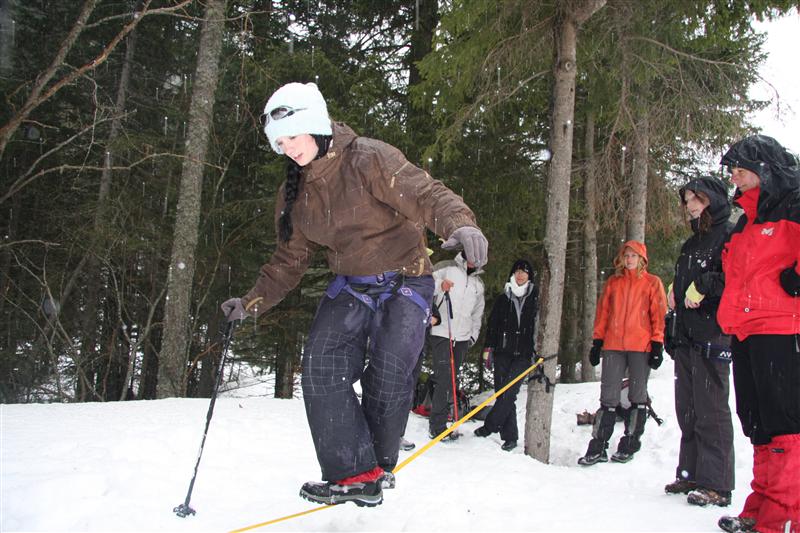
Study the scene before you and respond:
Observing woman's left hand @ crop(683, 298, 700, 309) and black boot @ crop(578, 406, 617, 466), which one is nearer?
woman's left hand @ crop(683, 298, 700, 309)

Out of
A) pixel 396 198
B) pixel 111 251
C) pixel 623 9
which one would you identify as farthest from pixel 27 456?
pixel 111 251

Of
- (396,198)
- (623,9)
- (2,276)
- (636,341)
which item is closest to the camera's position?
(396,198)

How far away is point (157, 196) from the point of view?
42.9ft

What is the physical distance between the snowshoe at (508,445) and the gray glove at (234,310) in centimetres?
403

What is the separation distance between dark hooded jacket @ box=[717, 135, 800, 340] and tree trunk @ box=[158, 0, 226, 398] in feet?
24.4

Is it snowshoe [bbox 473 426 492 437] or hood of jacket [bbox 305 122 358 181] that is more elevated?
hood of jacket [bbox 305 122 358 181]

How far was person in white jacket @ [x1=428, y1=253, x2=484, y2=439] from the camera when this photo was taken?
6.56 m

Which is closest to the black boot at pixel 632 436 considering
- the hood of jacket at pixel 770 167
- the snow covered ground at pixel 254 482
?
the snow covered ground at pixel 254 482

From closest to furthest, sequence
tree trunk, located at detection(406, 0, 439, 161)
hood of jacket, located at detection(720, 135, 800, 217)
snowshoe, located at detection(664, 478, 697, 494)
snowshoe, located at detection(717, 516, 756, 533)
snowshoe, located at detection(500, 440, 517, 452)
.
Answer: hood of jacket, located at detection(720, 135, 800, 217) → snowshoe, located at detection(717, 516, 756, 533) → snowshoe, located at detection(664, 478, 697, 494) → snowshoe, located at detection(500, 440, 517, 452) → tree trunk, located at detection(406, 0, 439, 161)

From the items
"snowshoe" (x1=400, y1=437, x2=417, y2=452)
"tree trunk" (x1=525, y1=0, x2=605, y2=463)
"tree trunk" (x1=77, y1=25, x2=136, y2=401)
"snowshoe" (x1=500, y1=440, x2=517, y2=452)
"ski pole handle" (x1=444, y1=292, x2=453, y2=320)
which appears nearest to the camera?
"snowshoe" (x1=400, y1=437, x2=417, y2=452)

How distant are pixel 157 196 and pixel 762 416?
12.7 m

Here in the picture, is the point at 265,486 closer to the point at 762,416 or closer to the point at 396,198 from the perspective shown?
the point at 396,198

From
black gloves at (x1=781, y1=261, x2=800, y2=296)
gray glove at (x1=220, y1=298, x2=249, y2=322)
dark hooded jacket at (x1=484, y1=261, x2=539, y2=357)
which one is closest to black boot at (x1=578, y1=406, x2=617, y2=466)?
dark hooded jacket at (x1=484, y1=261, x2=539, y2=357)

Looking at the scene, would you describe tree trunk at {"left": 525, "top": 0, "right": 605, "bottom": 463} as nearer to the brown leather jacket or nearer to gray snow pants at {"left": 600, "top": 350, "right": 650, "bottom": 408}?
gray snow pants at {"left": 600, "top": 350, "right": 650, "bottom": 408}
